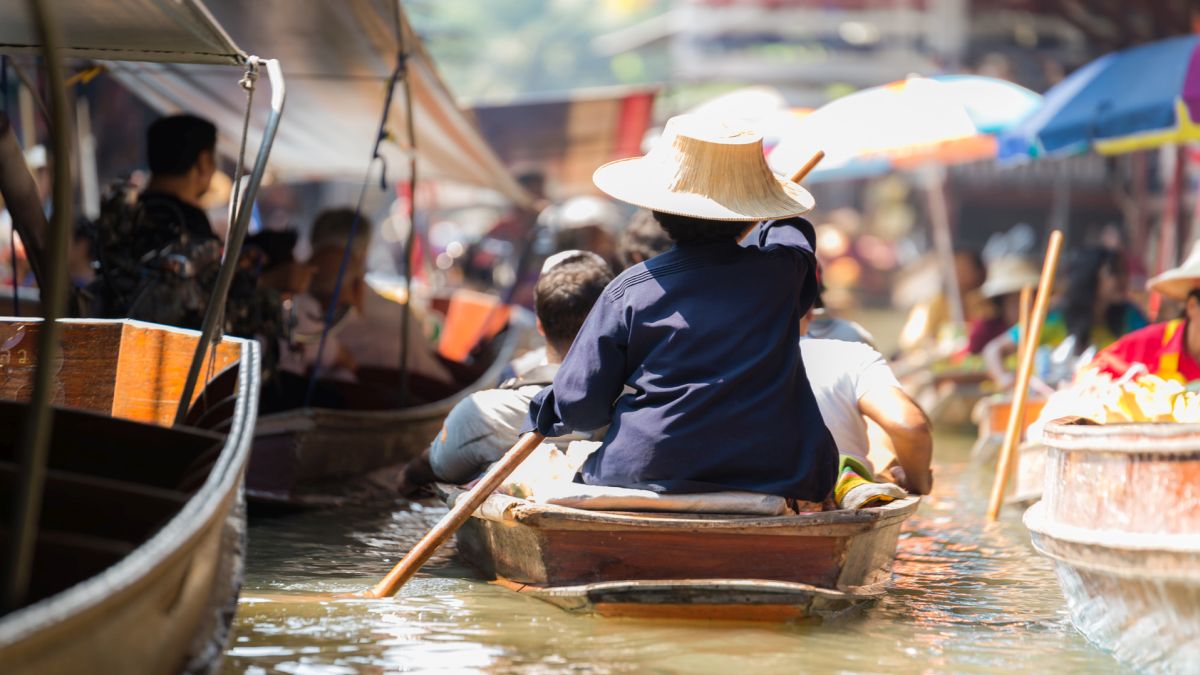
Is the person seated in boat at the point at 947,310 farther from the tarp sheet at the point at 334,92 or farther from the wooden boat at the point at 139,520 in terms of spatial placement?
the wooden boat at the point at 139,520

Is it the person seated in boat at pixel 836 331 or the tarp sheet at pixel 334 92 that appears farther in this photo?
the tarp sheet at pixel 334 92

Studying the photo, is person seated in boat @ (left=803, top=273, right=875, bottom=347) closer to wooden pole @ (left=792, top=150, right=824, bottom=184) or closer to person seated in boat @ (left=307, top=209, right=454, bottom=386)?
wooden pole @ (left=792, top=150, right=824, bottom=184)

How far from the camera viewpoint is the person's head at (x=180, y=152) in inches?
229

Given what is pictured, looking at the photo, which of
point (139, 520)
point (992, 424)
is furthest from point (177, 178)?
point (992, 424)

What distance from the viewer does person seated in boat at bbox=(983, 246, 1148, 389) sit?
841cm

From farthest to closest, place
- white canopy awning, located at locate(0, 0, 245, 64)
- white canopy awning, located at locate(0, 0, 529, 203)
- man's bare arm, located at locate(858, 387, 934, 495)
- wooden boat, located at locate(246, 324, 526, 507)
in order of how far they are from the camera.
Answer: wooden boat, located at locate(246, 324, 526, 507), man's bare arm, located at locate(858, 387, 934, 495), white canopy awning, located at locate(0, 0, 529, 203), white canopy awning, located at locate(0, 0, 245, 64)

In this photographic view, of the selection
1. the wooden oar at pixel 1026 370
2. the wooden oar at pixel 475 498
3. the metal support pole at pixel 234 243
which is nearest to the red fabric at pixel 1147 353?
the wooden oar at pixel 1026 370

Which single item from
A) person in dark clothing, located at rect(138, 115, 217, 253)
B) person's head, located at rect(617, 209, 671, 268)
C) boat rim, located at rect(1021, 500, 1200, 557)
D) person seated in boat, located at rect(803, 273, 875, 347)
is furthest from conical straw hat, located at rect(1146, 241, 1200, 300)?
person in dark clothing, located at rect(138, 115, 217, 253)

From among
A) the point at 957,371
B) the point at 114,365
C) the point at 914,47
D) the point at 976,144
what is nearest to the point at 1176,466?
the point at 114,365

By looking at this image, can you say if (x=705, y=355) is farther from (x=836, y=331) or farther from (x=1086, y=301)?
(x=1086, y=301)

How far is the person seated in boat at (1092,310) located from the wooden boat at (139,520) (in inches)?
206

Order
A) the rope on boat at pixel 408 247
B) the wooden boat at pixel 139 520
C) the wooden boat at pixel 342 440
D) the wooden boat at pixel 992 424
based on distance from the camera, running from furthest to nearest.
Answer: the wooden boat at pixel 992 424
the rope on boat at pixel 408 247
the wooden boat at pixel 342 440
the wooden boat at pixel 139 520

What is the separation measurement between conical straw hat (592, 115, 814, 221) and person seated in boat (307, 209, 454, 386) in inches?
131

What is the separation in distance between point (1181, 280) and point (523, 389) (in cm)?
238
